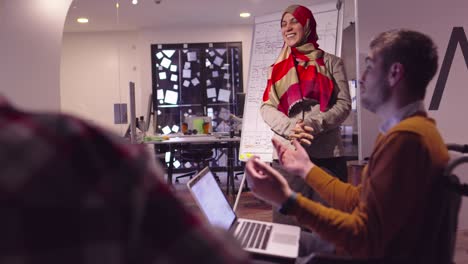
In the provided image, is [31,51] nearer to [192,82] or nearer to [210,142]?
[210,142]

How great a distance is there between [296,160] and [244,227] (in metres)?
0.28

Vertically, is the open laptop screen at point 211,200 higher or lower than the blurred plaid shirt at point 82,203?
lower

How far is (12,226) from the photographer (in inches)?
13.9

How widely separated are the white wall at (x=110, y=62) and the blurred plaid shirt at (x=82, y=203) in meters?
8.05

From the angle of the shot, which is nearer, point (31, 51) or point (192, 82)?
point (31, 51)

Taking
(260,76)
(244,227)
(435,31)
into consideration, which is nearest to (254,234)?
(244,227)

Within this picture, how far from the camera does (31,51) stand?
321 cm

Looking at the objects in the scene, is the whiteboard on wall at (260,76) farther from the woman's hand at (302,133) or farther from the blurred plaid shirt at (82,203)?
the blurred plaid shirt at (82,203)

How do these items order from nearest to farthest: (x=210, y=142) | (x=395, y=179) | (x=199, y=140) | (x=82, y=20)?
1. (x=395, y=179)
2. (x=199, y=140)
3. (x=210, y=142)
4. (x=82, y=20)

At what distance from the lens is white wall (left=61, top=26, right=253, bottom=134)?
27.0ft

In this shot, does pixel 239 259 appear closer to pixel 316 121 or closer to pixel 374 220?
pixel 374 220

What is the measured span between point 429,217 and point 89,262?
783mm

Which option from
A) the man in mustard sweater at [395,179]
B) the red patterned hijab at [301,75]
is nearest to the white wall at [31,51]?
the red patterned hijab at [301,75]

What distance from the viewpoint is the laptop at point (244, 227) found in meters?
1.08
